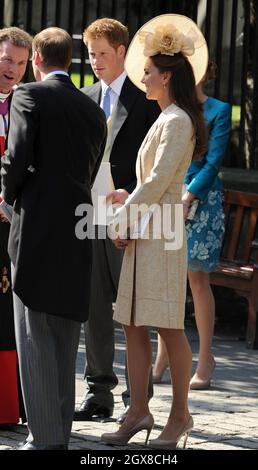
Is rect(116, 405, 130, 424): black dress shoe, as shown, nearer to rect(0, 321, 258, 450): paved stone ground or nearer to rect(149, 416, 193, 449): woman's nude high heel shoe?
rect(0, 321, 258, 450): paved stone ground

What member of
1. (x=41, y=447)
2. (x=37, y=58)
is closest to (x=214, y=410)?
(x=41, y=447)

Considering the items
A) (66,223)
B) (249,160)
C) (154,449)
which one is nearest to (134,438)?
(154,449)

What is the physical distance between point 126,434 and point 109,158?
1.52 meters

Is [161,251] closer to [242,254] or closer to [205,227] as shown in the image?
[205,227]

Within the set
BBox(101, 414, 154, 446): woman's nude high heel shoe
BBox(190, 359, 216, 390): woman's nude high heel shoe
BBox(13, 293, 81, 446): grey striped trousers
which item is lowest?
BBox(190, 359, 216, 390): woman's nude high heel shoe

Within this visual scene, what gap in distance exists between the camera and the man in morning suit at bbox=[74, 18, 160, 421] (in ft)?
21.2

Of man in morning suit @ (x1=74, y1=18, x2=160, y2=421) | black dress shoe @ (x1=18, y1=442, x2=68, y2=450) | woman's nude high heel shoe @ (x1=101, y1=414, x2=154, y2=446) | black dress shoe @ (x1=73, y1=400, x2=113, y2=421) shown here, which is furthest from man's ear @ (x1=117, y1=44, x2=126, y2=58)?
black dress shoe @ (x1=18, y1=442, x2=68, y2=450)

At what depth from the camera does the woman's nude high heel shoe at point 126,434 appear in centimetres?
580

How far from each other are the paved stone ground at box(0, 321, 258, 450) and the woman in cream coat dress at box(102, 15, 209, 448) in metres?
0.23

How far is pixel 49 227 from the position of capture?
208 inches

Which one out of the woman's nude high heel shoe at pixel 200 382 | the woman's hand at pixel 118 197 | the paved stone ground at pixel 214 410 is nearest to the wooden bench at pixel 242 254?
the paved stone ground at pixel 214 410

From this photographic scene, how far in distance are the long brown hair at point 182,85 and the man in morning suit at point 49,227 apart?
44 centimetres
